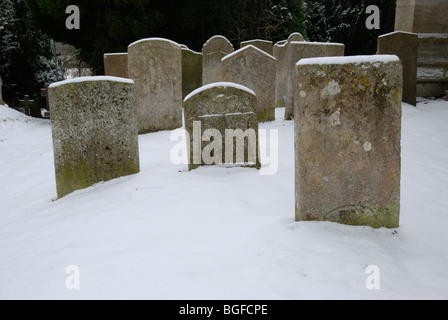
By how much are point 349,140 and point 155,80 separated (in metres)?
5.40

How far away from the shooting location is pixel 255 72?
7.66 m

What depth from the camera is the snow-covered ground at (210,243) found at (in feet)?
7.11

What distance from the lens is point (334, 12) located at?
65.5 feet

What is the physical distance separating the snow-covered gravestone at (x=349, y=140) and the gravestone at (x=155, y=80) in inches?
201

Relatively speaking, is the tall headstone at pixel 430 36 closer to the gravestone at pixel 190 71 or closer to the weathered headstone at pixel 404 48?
the weathered headstone at pixel 404 48

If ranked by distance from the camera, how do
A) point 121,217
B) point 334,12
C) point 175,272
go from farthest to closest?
1. point 334,12
2. point 121,217
3. point 175,272

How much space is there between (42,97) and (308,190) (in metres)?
16.6

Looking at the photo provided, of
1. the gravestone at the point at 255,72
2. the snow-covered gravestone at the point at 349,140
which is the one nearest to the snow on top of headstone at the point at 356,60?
the snow-covered gravestone at the point at 349,140

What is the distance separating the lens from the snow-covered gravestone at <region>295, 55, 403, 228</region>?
8.85ft

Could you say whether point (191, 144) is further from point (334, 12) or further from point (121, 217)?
point (334, 12)

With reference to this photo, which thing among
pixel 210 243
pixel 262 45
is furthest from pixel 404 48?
pixel 210 243

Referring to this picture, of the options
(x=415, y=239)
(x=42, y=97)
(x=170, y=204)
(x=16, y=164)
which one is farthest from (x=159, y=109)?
(x=42, y=97)

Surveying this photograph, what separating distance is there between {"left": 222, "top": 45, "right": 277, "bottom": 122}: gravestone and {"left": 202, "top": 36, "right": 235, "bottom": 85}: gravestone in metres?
3.07

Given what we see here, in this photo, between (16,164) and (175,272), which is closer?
(175,272)
